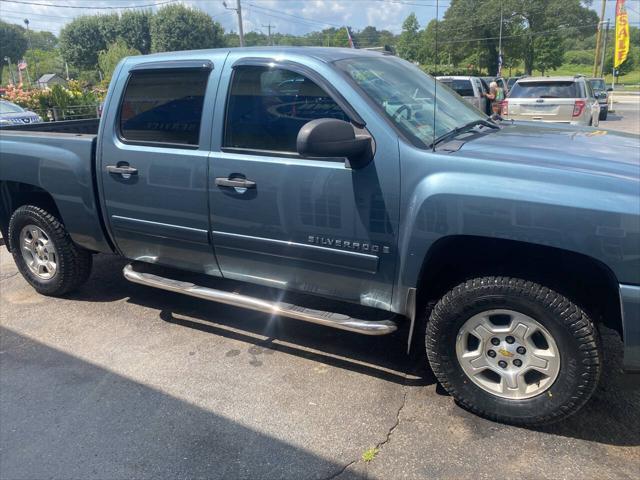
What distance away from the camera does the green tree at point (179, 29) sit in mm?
75562

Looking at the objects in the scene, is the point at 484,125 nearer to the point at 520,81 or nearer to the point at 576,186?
the point at 576,186

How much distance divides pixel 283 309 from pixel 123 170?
148 cm

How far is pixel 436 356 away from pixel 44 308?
3.32 meters

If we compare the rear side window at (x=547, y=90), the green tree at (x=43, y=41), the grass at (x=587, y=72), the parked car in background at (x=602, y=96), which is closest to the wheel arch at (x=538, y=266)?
the rear side window at (x=547, y=90)

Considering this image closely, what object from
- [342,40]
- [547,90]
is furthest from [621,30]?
[342,40]

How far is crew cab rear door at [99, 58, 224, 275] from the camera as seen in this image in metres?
3.51

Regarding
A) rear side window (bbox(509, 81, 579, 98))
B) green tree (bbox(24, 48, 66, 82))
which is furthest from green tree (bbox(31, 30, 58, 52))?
rear side window (bbox(509, 81, 579, 98))

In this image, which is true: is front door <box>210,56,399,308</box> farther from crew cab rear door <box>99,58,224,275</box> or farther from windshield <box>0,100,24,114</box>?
windshield <box>0,100,24,114</box>

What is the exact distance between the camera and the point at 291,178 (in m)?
3.13

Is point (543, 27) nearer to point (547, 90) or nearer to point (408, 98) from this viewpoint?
point (547, 90)

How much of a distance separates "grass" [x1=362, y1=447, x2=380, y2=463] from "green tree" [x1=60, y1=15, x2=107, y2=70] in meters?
86.8

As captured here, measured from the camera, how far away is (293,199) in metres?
3.15

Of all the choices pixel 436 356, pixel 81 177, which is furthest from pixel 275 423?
pixel 81 177

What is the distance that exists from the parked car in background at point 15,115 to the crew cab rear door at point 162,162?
1156cm
